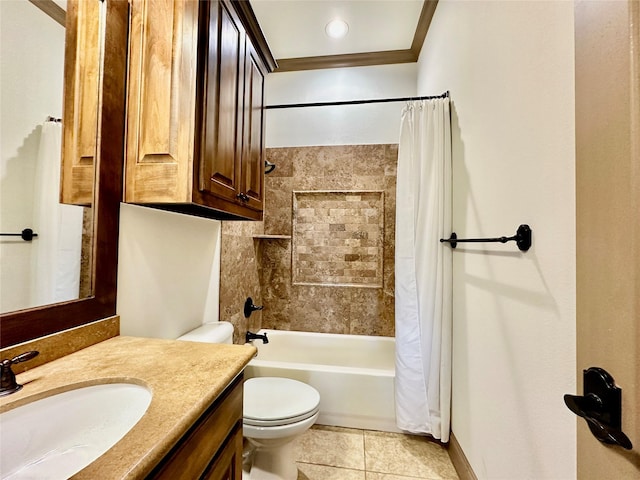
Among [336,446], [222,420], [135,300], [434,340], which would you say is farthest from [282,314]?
[222,420]

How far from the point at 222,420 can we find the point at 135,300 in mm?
670

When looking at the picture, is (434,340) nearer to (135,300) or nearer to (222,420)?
(222,420)

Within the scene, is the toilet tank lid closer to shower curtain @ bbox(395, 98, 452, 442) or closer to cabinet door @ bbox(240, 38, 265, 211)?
cabinet door @ bbox(240, 38, 265, 211)

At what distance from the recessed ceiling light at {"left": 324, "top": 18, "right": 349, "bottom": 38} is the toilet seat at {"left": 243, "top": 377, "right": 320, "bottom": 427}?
2.66 m

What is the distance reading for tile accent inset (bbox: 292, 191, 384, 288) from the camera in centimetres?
256

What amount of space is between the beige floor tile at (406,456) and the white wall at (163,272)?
1299 mm

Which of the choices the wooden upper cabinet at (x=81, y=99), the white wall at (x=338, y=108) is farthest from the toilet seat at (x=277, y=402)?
the white wall at (x=338, y=108)

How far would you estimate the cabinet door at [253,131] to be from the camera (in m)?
1.40

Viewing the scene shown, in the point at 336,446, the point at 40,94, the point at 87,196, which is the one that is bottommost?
the point at 336,446

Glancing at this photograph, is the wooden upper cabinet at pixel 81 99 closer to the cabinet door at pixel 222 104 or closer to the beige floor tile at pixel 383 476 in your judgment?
the cabinet door at pixel 222 104

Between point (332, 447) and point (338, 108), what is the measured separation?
2736 millimetres

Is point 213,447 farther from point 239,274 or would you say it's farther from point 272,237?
point 272,237

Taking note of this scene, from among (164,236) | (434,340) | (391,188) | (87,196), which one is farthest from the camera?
(391,188)

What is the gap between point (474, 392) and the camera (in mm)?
1300
